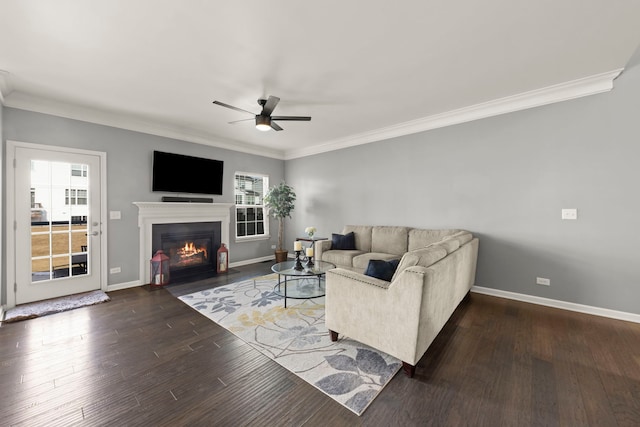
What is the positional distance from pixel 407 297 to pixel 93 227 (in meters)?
4.57

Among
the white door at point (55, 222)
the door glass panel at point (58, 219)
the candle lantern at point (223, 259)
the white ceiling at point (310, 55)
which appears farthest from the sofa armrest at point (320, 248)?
the door glass panel at point (58, 219)

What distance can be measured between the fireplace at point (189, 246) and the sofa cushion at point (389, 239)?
125 inches

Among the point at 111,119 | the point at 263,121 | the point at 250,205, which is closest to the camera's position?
the point at 263,121

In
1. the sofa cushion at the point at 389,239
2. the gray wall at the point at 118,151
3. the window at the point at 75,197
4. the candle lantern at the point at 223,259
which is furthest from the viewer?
the candle lantern at the point at 223,259

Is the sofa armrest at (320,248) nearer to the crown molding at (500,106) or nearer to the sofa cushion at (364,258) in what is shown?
the sofa cushion at (364,258)

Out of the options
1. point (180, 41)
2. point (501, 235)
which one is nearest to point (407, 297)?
point (501, 235)

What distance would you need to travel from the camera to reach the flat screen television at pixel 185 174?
445 centimetres

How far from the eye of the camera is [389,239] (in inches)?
177

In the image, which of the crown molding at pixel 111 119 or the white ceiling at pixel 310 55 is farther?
the crown molding at pixel 111 119

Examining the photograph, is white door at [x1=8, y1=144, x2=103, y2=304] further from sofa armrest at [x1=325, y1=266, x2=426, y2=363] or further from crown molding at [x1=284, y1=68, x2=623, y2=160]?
crown molding at [x1=284, y1=68, x2=623, y2=160]

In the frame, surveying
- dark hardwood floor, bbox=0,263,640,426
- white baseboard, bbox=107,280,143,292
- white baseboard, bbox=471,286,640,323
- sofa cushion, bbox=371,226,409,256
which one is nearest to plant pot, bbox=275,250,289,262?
sofa cushion, bbox=371,226,409,256

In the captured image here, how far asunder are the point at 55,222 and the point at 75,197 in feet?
1.36

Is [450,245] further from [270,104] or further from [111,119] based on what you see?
[111,119]

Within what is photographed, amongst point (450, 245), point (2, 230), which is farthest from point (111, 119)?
point (450, 245)
